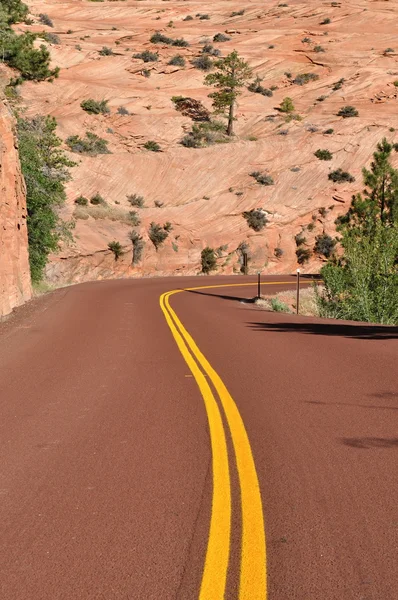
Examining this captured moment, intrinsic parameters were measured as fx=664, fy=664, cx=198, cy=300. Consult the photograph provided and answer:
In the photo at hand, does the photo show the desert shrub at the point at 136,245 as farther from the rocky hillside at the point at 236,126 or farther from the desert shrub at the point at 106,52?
the desert shrub at the point at 106,52

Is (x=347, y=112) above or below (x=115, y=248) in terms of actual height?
above

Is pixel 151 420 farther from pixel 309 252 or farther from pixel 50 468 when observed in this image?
pixel 309 252

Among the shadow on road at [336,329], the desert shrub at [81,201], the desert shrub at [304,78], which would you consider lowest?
the shadow on road at [336,329]

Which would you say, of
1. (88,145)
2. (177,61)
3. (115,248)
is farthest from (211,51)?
(115,248)

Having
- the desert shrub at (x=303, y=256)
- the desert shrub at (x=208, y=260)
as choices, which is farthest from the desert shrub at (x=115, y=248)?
the desert shrub at (x=303, y=256)

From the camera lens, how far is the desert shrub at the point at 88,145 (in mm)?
65438

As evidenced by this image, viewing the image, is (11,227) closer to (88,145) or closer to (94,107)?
(88,145)

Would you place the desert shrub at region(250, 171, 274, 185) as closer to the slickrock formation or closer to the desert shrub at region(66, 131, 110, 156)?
the desert shrub at region(66, 131, 110, 156)

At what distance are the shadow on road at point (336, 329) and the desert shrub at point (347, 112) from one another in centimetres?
6041

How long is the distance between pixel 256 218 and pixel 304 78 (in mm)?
39040

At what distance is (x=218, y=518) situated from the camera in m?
4.80

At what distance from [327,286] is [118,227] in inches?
1100

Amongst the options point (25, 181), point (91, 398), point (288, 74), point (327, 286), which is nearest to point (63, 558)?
point (91, 398)

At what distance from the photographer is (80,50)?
96.7m
